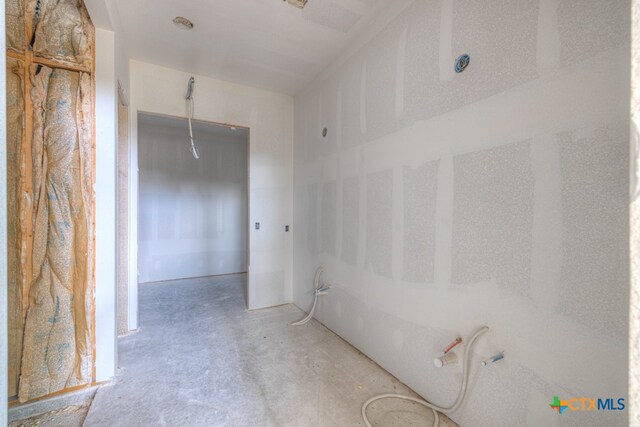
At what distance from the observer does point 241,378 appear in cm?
197

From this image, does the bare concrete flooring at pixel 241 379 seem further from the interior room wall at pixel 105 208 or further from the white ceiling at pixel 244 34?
the white ceiling at pixel 244 34

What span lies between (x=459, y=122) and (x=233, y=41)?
210cm

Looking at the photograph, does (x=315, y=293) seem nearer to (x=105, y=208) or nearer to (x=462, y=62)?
(x=105, y=208)

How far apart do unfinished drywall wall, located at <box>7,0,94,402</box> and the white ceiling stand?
54 centimetres

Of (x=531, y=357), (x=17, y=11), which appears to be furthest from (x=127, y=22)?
(x=531, y=357)

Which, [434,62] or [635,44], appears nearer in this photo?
[635,44]

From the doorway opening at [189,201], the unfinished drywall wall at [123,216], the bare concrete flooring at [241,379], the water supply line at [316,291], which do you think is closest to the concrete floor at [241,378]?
the bare concrete flooring at [241,379]

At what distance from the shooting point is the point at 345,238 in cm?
255

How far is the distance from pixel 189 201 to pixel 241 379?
3721mm

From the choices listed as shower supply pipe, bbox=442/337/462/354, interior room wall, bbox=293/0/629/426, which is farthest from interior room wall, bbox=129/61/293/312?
shower supply pipe, bbox=442/337/462/354

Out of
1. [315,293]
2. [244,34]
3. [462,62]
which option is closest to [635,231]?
[462,62]

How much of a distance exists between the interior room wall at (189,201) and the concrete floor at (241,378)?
68.9 inches

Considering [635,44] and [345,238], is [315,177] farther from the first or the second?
[635,44]

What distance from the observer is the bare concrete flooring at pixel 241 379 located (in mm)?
1614
